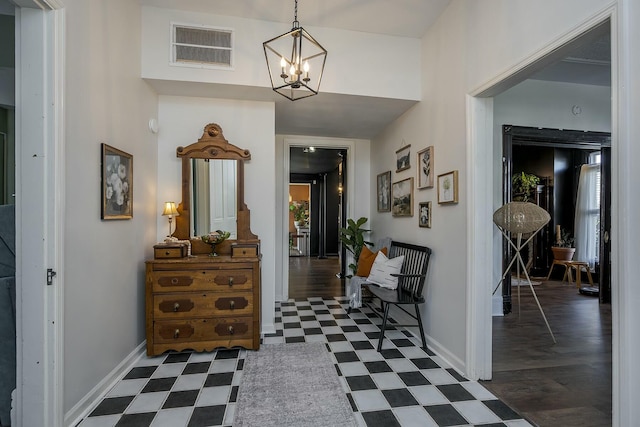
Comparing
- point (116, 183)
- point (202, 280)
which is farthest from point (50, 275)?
point (202, 280)

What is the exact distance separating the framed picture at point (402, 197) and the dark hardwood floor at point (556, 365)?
1591 millimetres

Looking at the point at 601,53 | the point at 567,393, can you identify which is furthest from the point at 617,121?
the point at 601,53

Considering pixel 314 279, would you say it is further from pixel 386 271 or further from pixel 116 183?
pixel 116 183

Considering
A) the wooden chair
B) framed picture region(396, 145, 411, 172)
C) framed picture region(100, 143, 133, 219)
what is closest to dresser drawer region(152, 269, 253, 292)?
framed picture region(100, 143, 133, 219)

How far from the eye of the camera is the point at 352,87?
3.04 meters

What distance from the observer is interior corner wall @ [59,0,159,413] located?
5.93 ft

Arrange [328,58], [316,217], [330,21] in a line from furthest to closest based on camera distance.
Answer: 1. [316,217]
2. [328,58]
3. [330,21]

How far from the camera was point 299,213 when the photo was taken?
10.9m

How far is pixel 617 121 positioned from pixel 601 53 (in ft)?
9.18

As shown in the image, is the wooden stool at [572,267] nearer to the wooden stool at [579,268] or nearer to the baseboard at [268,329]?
the wooden stool at [579,268]

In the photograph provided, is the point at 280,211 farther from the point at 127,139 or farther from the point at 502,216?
the point at 502,216

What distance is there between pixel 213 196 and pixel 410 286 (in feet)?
7.36

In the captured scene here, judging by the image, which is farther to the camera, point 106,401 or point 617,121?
point 106,401

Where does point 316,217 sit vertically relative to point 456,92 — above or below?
below
